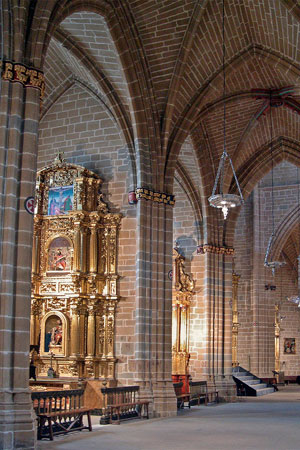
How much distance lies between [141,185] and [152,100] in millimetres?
2132

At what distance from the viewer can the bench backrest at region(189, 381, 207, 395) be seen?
19047mm

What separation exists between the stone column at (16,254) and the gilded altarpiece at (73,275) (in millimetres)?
6429

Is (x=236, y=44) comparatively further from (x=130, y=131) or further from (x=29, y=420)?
(x=29, y=420)

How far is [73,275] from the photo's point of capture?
1677cm

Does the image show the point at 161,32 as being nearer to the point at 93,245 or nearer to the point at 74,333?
the point at 93,245

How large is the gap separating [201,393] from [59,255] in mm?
A: 6228

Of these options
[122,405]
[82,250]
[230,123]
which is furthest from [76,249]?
[230,123]

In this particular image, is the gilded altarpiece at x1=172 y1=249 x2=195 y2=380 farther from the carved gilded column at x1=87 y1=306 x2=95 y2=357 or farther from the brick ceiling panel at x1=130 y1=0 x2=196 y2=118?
the brick ceiling panel at x1=130 y1=0 x2=196 y2=118

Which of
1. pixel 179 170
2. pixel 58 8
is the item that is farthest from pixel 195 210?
pixel 58 8

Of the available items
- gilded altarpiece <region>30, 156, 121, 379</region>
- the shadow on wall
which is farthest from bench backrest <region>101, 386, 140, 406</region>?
the shadow on wall

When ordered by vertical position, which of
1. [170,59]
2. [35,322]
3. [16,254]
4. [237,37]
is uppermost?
[237,37]

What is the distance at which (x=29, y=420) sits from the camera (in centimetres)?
968

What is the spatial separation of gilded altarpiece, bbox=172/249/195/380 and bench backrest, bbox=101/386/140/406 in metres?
6.46

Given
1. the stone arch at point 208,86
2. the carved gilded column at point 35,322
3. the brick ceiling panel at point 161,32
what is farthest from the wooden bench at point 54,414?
the brick ceiling panel at point 161,32
